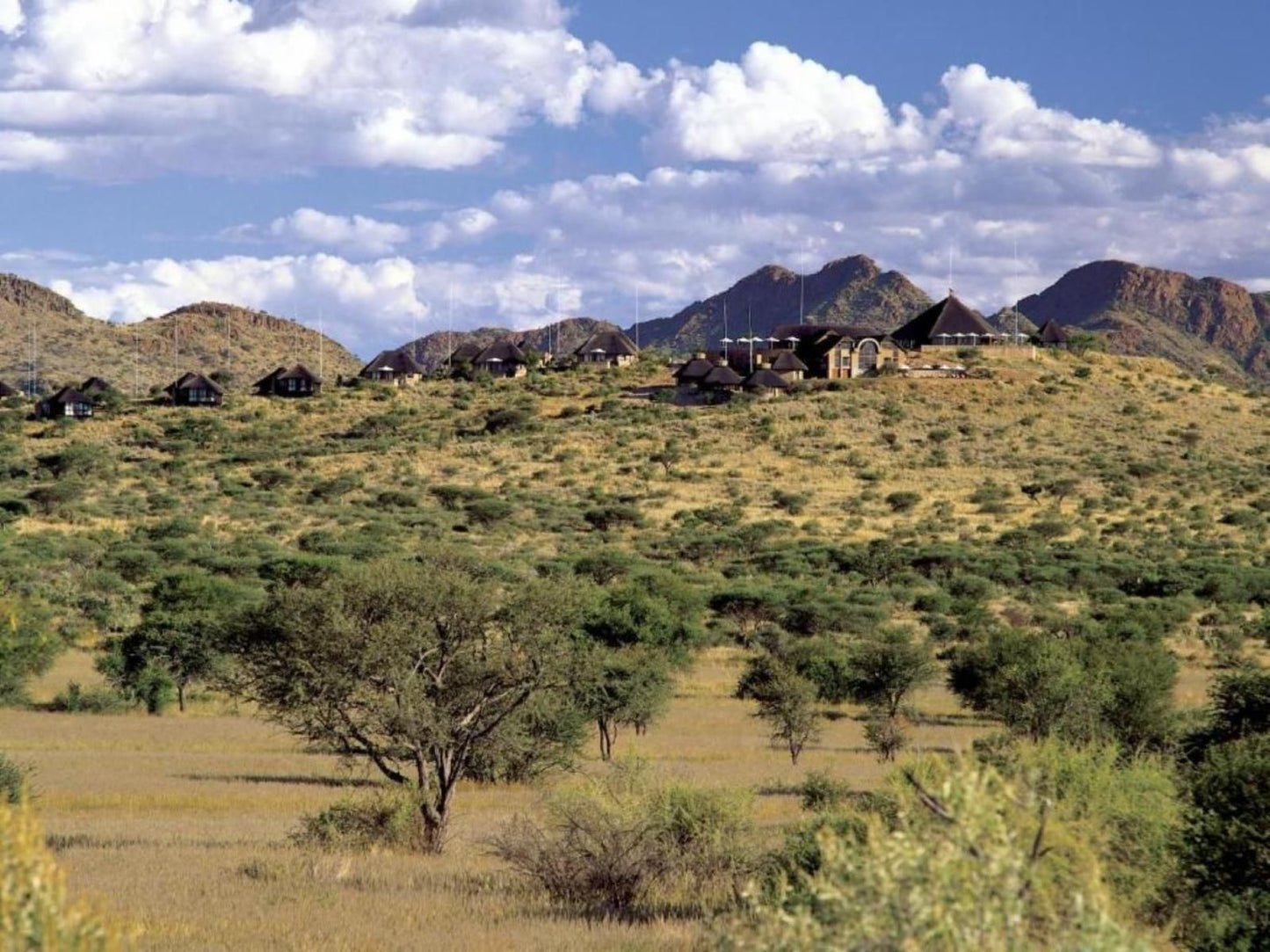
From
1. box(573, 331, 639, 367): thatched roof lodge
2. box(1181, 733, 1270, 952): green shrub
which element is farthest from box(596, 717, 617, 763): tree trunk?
box(573, 331, 639, 367): thatched roof lodge

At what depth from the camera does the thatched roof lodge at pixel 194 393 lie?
121 metres

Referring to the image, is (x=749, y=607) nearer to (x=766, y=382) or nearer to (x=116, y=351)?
(x=766, y=382)

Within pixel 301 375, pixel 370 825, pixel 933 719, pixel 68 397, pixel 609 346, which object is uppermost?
pixel 609 346

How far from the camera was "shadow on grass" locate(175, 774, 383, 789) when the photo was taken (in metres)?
33.1

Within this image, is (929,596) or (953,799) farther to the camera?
(929,596)

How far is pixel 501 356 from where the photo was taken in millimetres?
137750

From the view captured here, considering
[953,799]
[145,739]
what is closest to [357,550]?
[145,739]

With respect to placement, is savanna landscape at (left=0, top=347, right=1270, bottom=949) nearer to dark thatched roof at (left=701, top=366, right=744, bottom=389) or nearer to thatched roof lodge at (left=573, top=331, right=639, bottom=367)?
dark thatched roof at (left=701, top=366, right=744, bottom=389)

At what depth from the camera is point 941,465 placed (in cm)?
9881

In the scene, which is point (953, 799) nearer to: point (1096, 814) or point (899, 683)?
point (1096, 814)

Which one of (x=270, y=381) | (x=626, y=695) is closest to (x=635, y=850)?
(x=626, y=695)

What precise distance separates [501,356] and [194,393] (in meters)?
27.8

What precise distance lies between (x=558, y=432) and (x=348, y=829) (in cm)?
8340

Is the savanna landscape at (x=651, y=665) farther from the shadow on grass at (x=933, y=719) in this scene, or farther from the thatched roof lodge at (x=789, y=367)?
the thatched roof lodge at (x=789, y=367)
